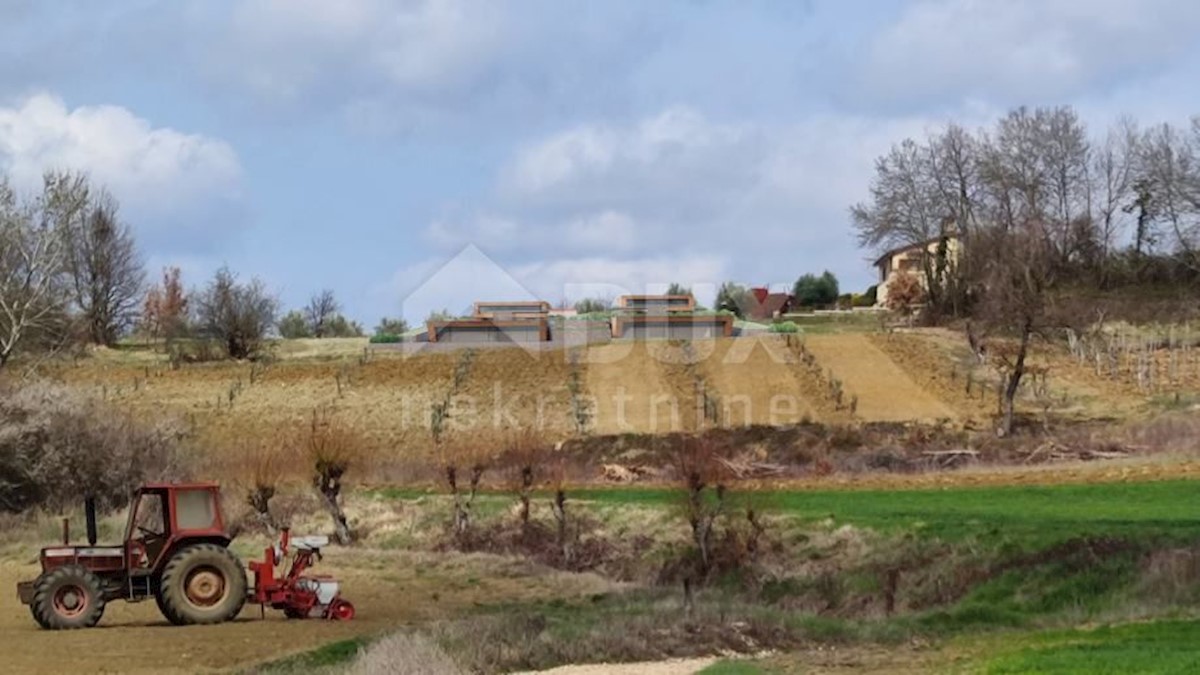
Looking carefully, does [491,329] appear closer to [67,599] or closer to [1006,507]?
[1006,507]

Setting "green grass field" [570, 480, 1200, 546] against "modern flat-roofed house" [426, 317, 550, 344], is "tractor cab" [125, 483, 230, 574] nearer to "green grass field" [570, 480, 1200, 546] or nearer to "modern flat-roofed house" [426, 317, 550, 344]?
"green grass field" [570, 480, 1200, 546]

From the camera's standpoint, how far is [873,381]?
2571 inches

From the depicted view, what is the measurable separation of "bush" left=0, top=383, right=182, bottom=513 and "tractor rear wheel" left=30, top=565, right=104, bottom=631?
825 inches

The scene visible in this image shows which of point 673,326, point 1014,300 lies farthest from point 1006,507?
point 673,326

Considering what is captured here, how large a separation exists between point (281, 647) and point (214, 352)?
61621 mm

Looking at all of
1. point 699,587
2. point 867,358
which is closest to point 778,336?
point 867,358

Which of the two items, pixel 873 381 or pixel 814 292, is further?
pixel 814 292

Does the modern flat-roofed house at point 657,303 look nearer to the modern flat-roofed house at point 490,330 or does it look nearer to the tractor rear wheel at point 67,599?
the modern flat-roofed house at point 490,330

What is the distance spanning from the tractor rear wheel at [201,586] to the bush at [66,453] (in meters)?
21.3

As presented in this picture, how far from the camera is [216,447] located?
53.8m

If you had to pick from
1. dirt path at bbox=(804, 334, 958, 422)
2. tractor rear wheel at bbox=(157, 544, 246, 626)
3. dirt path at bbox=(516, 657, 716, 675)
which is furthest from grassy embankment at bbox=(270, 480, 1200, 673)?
dirt path at bbox=(804, 334, 958, 422)

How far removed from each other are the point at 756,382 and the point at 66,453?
32.2 m

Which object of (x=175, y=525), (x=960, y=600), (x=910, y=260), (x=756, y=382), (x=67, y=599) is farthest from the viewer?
(x=910, y=260)

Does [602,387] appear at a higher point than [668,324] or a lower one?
lower
